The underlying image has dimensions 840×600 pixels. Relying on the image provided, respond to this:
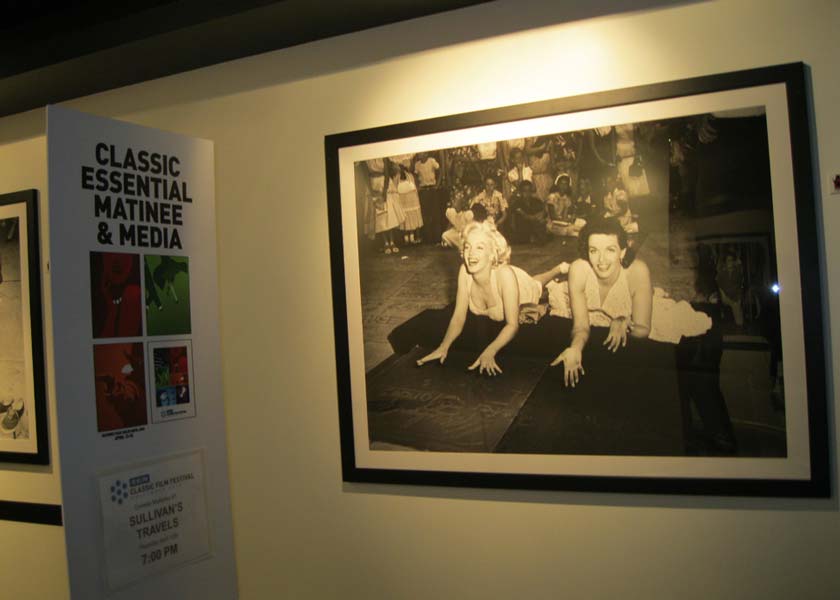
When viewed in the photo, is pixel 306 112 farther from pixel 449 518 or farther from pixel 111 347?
pixel 449 518

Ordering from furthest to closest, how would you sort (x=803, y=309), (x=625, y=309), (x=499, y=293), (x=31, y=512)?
(x=31, y=512) < (x=499, y=293) < (x=625, y=309) < (x=803, y=309)

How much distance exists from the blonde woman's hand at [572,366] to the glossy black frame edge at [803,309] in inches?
14.1

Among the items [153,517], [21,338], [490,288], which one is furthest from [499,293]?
[21,338]

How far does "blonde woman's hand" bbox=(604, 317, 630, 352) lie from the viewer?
2025 millimetres

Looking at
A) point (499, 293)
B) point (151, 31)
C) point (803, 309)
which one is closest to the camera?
point (803, 309)

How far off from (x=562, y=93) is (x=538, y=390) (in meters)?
1.12

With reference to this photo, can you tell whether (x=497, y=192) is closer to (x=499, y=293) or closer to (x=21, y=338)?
(x=499, y=293)

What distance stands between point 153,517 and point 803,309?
2496 mm

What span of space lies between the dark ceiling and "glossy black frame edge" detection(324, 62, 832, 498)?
465mm

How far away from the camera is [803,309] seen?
6.11 feet

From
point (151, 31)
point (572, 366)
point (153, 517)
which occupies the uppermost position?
point (151, 31)

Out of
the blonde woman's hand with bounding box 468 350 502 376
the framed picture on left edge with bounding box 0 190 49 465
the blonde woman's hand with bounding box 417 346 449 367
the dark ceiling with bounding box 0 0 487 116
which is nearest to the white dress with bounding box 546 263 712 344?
the blonde woman's hand with bounding box 468 350 502 376

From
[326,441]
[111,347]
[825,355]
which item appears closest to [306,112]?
[111,347]

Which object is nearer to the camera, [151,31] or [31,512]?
[151,31]
